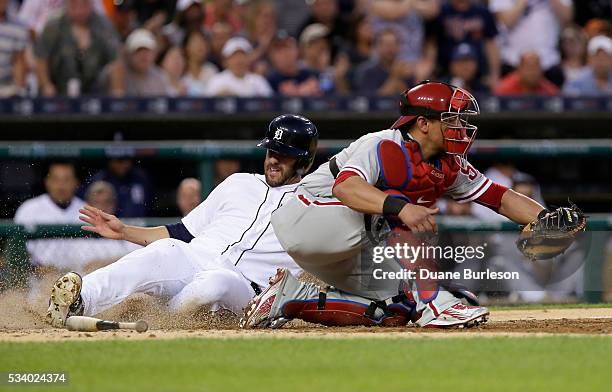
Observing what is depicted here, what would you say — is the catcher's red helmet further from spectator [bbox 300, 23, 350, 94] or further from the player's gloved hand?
spectator [bbox 300, 23, 350, 94]

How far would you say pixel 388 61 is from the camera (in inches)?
460

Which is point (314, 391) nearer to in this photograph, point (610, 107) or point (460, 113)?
point (460, 113)

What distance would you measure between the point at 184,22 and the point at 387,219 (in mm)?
6448

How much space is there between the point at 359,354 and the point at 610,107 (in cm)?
592

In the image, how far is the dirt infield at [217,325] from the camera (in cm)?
605

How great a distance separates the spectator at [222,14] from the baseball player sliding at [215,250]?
5.56 m

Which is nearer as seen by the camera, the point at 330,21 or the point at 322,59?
the point at 322,59

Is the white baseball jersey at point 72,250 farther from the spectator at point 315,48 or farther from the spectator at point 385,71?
the spectator at point 315,48

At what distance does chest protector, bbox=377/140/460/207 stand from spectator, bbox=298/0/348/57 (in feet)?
20.4

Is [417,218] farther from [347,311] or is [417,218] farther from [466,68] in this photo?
[466,68]

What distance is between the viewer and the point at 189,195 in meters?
9.52

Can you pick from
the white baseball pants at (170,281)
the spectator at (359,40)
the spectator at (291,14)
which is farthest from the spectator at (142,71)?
the white baseball pants at (170,281)

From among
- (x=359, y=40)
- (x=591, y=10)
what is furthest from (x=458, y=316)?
(x=591, y=10)

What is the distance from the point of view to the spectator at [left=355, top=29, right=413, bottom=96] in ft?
37.0
